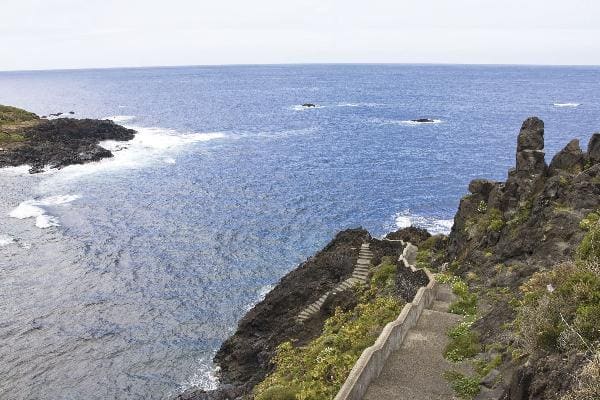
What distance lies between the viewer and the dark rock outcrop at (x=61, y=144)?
8888 cm

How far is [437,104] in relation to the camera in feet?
581

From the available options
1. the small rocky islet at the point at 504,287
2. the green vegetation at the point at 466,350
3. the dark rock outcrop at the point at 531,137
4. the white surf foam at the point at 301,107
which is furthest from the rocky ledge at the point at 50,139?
the green vegetation at the point at 466,350

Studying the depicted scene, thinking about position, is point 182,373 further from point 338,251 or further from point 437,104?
point 437,104

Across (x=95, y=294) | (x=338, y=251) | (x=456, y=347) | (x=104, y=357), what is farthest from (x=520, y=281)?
(x=95, y=294)

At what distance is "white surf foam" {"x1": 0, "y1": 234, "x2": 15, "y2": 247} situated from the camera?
53.8 meters

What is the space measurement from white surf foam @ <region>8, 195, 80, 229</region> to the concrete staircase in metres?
38.0

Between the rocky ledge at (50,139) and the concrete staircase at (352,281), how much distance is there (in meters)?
64.9

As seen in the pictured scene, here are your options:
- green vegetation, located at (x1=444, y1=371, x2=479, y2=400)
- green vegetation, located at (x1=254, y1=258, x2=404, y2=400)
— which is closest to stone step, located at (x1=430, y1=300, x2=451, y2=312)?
green vegetation, located at (x1=254, y1=258, x2=404, y2=400)

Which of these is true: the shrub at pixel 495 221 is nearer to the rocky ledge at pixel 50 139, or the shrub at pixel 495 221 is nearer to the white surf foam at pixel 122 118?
the rocky ledge at pixel 50 139

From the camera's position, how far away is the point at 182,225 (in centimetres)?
5959

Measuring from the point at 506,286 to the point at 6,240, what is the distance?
5001 centimetres

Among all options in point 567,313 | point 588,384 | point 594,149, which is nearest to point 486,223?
point 594,149

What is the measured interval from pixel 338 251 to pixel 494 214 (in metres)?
12.8

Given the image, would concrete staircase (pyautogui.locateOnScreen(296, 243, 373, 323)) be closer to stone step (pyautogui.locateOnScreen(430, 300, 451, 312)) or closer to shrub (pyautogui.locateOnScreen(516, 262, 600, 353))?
stone step (pyautogui.locateOnScreen(430, 300, 451, 312))
